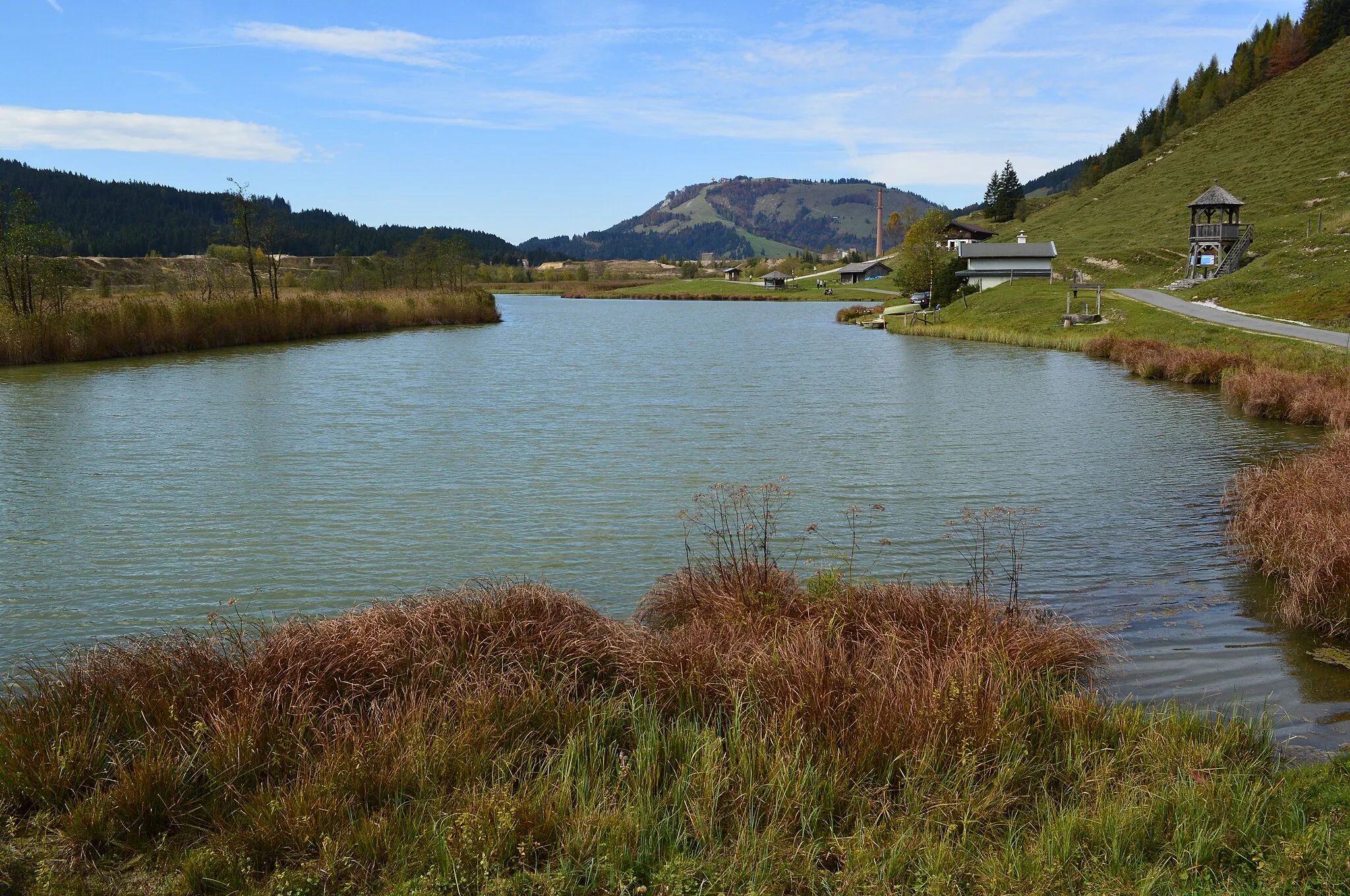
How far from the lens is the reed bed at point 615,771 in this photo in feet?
16.8

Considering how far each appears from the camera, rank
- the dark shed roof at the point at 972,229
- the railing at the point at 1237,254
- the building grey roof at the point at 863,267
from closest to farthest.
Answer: the railing at the point at 1237,254, the dark shed roof at the point at 972,229, the building grey roof at the point at 863,267

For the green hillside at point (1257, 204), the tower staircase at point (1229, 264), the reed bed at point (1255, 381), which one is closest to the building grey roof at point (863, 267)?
the green hillside at point (1257, 204)

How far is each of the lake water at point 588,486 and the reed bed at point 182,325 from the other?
2922mm

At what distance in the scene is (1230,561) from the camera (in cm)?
1295

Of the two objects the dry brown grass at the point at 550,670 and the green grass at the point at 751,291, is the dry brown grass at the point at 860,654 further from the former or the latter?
the green grass at the point at 751,291

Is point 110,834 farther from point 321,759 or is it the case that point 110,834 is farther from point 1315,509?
point 1315,509

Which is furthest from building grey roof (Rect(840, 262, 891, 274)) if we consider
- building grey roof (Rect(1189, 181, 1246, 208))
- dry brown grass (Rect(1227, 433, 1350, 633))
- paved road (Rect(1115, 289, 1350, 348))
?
dry brown grass (Rect(1227, 433, 1350, 633))

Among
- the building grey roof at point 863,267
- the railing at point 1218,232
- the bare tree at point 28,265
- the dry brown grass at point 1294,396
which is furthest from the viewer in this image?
the building grey roof at point 863,267

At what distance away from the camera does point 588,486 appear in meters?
18.0

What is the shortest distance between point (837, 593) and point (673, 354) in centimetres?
4150

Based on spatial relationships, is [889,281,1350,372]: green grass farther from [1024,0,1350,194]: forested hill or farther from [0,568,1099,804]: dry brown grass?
[1024,0,1350,194]: forested hill

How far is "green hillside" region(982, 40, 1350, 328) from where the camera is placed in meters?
47.8

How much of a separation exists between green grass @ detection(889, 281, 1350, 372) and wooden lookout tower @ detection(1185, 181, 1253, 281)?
9984 millimetres

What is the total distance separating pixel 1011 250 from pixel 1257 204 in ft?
81.4
